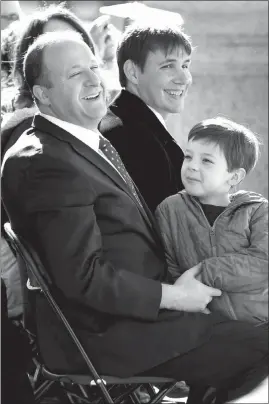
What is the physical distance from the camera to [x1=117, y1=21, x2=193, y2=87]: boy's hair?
2.13 metres

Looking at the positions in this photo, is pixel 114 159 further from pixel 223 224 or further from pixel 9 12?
pixel 9 12

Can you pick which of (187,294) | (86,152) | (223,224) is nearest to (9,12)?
(86,152)

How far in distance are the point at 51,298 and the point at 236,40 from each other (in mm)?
1808

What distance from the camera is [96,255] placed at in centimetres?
183

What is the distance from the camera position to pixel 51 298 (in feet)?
6.08

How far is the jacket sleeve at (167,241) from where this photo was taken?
1987 millimetres

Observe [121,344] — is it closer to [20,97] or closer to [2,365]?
[2,365]

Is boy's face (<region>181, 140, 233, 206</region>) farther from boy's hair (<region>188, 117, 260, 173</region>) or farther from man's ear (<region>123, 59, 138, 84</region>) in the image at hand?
man's ear (<region>123, 59, 138, 84</region>)

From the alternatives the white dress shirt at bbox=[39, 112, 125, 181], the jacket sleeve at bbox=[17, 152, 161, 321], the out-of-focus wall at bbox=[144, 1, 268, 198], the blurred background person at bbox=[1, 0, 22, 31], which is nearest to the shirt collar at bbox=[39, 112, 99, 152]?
the white dress shirt at bbox=[39, 112, 125, 181]

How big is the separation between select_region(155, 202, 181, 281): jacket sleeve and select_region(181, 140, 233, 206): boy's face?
10 cm

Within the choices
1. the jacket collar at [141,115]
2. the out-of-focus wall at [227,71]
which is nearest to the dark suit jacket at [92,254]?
the jacket collar at [141,115]

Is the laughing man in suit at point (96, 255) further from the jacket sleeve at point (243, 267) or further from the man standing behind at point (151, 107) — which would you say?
the man standing behind at point (151, 107)

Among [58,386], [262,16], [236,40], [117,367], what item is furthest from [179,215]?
[262,16]

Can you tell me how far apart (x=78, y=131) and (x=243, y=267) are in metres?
0.57
